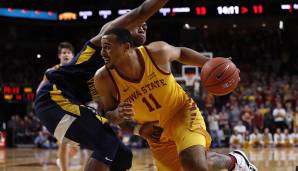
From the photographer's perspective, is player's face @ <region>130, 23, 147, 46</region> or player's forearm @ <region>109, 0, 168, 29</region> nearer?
player's forearm @ <region>109, 0, 168, 29</region>

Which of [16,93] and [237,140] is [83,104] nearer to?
[237,140]

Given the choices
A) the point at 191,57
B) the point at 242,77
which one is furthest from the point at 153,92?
the point at 242,77

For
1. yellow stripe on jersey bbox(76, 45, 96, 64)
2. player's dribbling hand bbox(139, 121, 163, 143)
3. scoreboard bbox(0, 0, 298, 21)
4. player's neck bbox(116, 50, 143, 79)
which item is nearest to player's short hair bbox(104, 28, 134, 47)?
player's neck bbox(116, 50, 143, 79)

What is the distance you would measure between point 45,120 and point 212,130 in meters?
10.7

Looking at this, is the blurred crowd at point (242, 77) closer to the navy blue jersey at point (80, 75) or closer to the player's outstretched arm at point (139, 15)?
the navy blue jersey at point (80, 75)

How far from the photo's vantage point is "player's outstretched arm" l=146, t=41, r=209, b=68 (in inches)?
145

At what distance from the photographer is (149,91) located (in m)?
3.65

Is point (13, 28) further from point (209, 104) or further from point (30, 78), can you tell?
point (209, 104)

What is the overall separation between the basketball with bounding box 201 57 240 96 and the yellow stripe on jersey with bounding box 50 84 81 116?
39.8 inches

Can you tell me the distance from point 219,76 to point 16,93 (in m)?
17.6

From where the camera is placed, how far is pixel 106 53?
3.55 meters

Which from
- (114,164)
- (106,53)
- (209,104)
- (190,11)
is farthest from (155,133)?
(190,11)

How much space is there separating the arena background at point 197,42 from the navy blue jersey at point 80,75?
1058cm

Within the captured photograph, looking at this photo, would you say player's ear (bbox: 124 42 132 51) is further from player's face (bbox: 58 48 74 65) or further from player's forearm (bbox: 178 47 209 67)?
player's face (bbox: 58 48 74 65)
